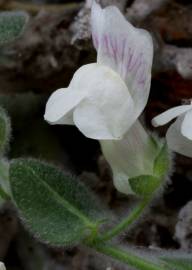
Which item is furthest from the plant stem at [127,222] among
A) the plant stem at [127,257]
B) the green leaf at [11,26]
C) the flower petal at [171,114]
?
the green leaf at [11,26]

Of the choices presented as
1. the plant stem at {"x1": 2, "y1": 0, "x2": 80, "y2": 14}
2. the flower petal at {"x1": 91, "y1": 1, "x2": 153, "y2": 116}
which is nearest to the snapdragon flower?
the flower petal at {"x1": 91, "y1": 1, "x2": 153, "y2": 116}

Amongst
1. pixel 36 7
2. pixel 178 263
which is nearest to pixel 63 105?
pixel 178 263

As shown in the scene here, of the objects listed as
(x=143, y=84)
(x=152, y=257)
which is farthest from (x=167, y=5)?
(x=152, y=257)

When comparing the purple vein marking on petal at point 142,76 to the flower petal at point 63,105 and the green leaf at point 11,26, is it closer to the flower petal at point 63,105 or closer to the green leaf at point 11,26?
the flower petal at point 63,105

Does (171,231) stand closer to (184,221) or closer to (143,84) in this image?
(184,221)

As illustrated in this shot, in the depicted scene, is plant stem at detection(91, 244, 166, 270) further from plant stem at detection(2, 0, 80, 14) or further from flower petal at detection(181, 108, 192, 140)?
plant stem at detection(2, 0, 80, 14)
